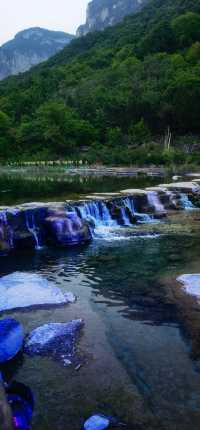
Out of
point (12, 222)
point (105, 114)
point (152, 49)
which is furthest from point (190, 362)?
point (152, 49)

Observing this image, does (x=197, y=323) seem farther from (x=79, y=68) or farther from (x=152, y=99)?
(x=79, y=68)

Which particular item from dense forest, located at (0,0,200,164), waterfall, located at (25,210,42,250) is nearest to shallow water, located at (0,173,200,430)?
waterfall, located at (25,210,42,250)

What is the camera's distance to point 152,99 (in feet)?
177

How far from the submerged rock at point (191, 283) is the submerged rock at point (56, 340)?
8.49 ft

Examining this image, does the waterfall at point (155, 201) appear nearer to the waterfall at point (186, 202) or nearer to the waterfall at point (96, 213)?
the waterfall at point (186, 202)

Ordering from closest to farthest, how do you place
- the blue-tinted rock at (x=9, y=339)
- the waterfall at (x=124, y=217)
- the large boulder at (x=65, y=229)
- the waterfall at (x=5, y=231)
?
the blue-tinted rock at (x=9, y=339) < the waterfall at (x=5, y=231) < the large boulder at (x=65, y=229) < the waterfall at (x=124, y=217)

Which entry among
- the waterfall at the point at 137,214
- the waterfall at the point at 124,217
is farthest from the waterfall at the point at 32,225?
the waterfall at the point at 137,214

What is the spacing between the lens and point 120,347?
675 centimetres

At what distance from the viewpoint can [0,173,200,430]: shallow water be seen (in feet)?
17.1

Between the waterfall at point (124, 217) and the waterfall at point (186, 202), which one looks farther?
the waterfall at point (186, 202)

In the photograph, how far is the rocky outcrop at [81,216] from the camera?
48.5 ft

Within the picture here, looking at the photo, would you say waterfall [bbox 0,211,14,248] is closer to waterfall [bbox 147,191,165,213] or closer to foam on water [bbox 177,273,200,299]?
foam on water [bbox 177,273,200,299]

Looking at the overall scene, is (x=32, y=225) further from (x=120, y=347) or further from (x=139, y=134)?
(x=139, y=134)

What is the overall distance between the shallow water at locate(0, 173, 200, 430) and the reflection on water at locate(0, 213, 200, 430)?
0.01 m
